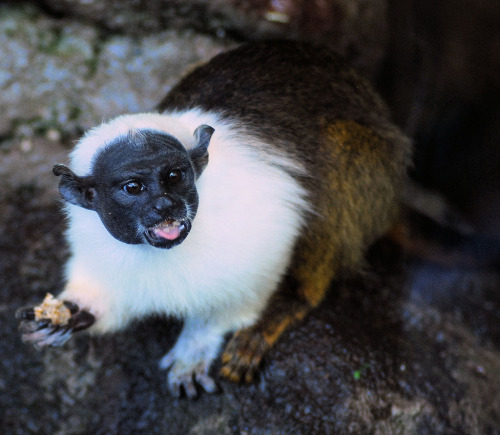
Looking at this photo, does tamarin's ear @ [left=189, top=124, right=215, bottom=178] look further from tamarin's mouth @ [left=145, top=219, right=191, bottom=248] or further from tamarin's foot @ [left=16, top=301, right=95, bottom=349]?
tamarin's foot @ [left=16, top=301, right=95, bottom=349]

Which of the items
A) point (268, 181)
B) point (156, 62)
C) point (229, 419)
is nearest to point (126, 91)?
point (156, 62)

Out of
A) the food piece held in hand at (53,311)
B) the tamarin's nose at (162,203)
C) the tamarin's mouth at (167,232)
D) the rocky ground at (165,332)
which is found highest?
the tamarin's nose at (162,203)

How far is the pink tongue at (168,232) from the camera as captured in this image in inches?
88.7

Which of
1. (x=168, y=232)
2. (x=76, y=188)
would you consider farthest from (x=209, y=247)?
(x=76, y=188)

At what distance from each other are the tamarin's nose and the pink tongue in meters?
0.08

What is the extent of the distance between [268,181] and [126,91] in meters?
2.00

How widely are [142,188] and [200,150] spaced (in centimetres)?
31

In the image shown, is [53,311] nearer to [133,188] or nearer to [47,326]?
[47,326]

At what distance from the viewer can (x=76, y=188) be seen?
7.82 feet

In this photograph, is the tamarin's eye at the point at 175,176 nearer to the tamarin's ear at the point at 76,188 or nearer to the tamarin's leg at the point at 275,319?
the tamarin's ear at the point at 76,188

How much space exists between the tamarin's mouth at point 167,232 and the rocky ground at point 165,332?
980 mm

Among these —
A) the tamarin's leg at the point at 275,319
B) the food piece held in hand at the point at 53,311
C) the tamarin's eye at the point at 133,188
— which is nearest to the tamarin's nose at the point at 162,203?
the tamarin's eye at the point at 133,188

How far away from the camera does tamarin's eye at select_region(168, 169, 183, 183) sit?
2.32m

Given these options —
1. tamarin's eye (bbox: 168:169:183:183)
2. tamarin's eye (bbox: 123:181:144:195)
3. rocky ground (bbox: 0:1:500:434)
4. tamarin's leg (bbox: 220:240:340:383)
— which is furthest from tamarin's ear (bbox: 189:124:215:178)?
rocky ground (bbox: 0:1:500:434)
